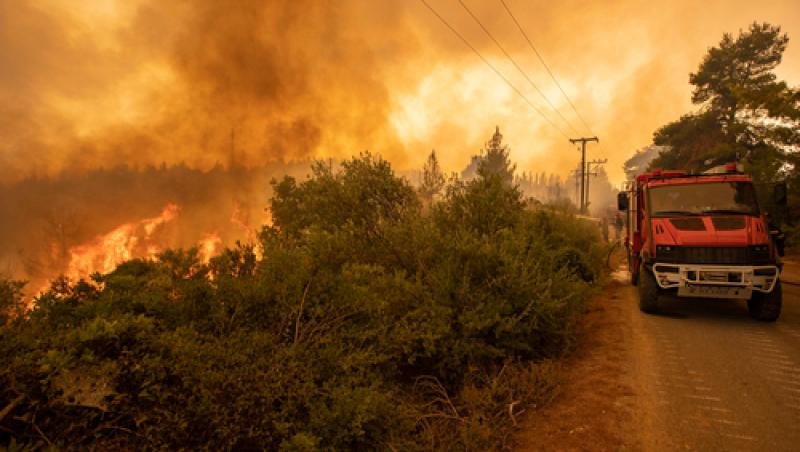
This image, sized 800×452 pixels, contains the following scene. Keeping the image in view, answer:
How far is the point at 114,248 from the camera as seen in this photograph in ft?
146

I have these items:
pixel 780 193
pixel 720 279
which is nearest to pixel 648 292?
pixel 720 279

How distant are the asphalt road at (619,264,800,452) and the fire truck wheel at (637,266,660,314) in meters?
0.25

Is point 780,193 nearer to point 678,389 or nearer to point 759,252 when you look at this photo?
point 759,252

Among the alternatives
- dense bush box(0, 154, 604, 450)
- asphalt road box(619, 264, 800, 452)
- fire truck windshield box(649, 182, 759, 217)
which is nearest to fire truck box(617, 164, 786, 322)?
fire truck windshield box(649, 182, 759, 217)

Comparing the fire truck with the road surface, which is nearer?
the road surface

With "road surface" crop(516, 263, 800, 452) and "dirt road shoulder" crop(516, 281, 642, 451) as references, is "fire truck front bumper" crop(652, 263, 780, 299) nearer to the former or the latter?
"road surface" crop(516, 263, 800, 452)

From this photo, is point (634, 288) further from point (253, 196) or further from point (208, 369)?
point (253, 196)

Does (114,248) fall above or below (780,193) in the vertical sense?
below

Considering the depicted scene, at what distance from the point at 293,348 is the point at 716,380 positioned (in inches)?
224

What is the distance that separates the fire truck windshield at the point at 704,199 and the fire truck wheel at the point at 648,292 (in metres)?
1.50

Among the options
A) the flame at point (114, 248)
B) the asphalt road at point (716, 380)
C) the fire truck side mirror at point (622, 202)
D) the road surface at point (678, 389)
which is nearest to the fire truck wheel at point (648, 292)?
the asphalt road at point (716, 380)

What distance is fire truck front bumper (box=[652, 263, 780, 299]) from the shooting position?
23.3 feet

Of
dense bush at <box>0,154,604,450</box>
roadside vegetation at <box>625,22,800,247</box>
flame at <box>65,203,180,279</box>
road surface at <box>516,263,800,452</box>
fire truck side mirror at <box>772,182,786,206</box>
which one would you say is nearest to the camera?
dense bush at <box>0,154,604,450</box>

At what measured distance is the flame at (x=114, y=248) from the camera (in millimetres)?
40941
